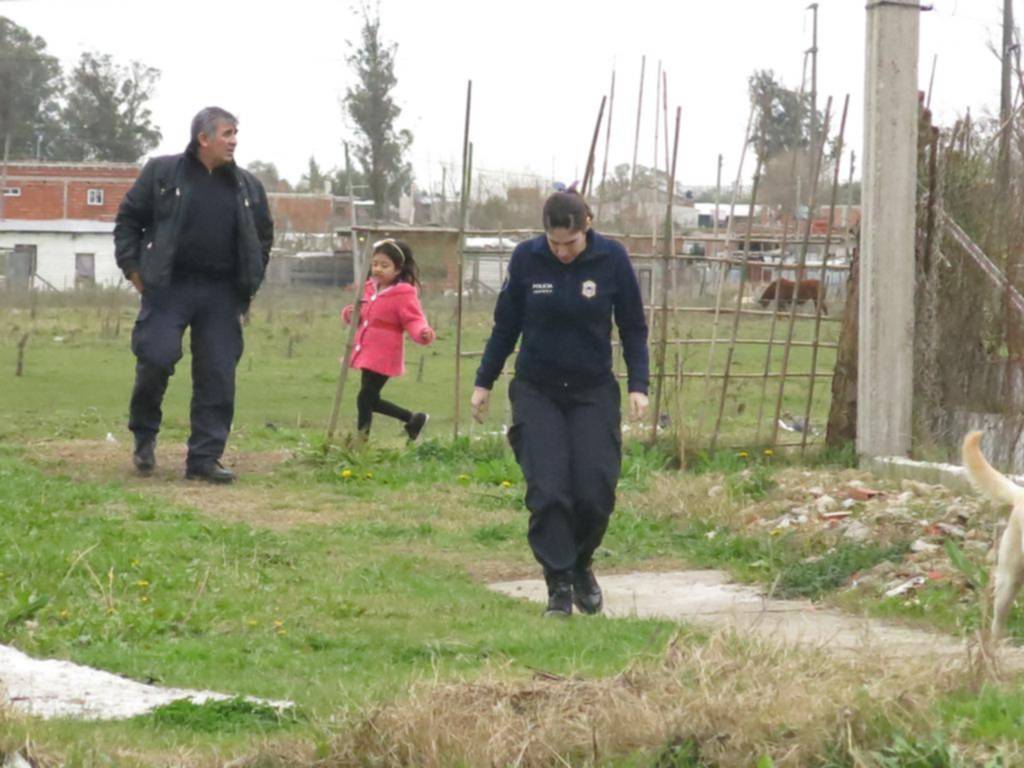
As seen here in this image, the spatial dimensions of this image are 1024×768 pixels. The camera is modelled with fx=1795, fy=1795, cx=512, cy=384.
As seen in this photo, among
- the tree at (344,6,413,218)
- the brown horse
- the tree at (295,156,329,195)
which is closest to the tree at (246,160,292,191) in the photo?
the tree at (295,156,329,195)

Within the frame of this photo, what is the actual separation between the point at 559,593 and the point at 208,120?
187 inches

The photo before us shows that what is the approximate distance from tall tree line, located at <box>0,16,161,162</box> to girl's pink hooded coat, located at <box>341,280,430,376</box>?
5355cm

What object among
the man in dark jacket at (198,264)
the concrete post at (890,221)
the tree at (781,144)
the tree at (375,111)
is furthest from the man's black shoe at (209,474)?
the tree at (375,111)

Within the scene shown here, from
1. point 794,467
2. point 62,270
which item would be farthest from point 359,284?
point 62,270

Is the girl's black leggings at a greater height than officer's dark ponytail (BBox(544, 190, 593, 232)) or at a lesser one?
lesser

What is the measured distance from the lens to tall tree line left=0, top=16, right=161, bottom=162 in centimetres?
6525

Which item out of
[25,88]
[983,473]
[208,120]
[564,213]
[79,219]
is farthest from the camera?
[79,219]

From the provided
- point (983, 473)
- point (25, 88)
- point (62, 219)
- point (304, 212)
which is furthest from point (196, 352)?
point (62, 219)

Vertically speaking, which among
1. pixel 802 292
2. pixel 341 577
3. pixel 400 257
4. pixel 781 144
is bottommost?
pixel 341 577

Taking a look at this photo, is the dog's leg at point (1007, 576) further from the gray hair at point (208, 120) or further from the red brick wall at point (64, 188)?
the red brick wall at point (64, 188)

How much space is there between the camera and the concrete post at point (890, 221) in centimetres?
1162

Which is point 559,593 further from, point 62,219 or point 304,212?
point 62,219

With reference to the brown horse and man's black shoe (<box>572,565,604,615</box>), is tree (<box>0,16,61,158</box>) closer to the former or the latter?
the brown horse

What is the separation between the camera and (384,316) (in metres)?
13.5
